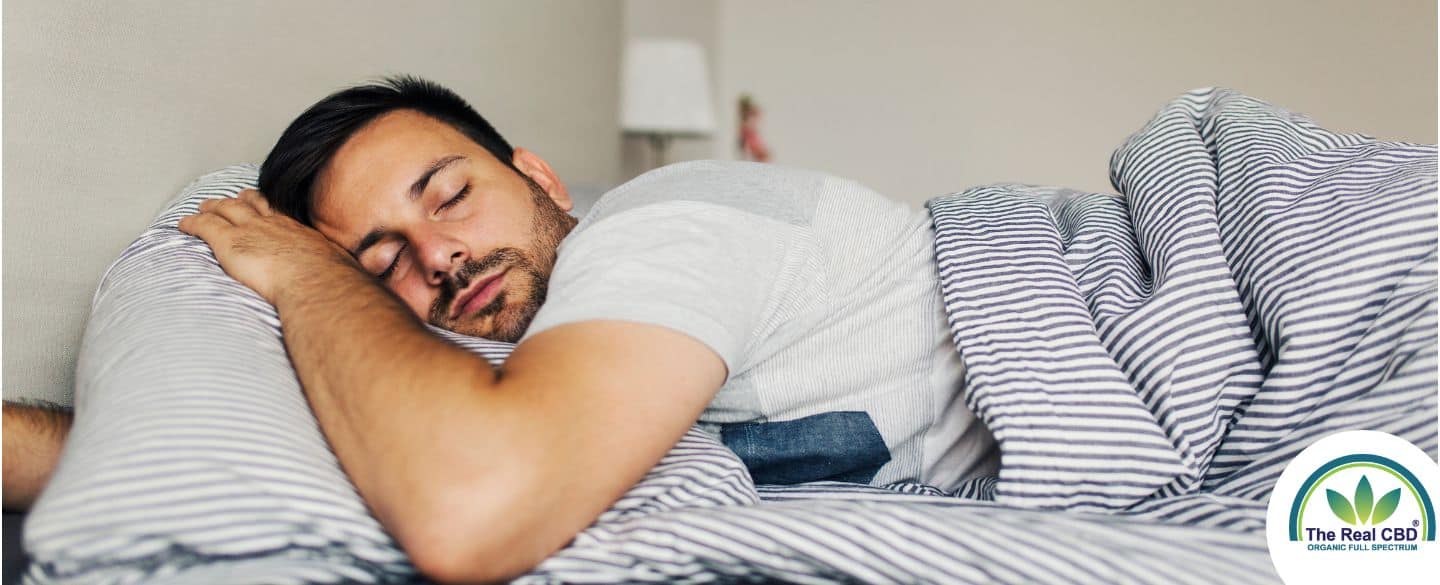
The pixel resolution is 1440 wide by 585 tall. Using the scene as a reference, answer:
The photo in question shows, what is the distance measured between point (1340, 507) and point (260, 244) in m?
1.01

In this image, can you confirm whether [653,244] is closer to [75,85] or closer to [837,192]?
[837,192]

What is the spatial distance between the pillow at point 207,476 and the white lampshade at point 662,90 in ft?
7.46

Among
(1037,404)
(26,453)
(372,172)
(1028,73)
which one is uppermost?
(1028,73)

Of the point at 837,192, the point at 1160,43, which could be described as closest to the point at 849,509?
the point at 837,192

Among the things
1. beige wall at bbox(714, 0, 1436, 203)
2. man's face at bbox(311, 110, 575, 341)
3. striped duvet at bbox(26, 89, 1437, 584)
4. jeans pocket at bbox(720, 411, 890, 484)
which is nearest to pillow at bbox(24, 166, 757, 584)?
striped duvet at bbox(26, 89, 1437, 584)

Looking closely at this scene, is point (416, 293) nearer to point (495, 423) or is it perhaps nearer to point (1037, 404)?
point (495, 423)

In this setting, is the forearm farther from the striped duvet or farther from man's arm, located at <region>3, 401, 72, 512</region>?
man's arm, located at <region>3, 401, 72, 512</region>

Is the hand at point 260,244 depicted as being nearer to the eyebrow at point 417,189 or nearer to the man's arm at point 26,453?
the eyebrow at point 417,189

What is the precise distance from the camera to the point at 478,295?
1.00m

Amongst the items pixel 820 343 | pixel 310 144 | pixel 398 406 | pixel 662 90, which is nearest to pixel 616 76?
pixel 662 90

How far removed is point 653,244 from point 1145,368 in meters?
0.45

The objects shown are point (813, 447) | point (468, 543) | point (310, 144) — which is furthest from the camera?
point (310, 144)

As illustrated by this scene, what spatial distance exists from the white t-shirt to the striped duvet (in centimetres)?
5

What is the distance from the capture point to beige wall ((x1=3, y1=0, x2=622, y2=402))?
2.90 ft
